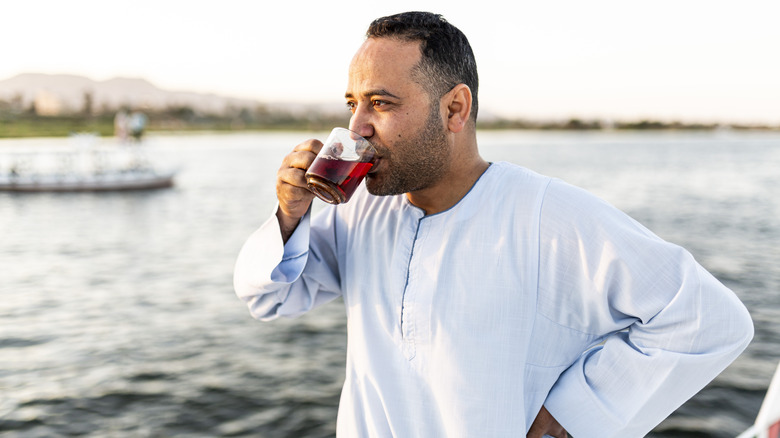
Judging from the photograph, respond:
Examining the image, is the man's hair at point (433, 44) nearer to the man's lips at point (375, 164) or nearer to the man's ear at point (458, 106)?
the man's ear at point (458, 106)

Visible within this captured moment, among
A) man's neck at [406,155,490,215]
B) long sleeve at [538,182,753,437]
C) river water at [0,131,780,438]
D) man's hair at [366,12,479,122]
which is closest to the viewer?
long sleeve at [538,182,753,437]

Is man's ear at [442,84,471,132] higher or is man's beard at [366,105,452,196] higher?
man's ear at [442,84,471,132]

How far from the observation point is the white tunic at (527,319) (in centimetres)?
122

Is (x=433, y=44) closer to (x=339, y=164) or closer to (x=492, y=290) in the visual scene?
(x=339, y=164)

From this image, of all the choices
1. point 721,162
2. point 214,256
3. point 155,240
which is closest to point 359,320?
point 214,256

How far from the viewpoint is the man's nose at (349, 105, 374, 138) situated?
1.34m

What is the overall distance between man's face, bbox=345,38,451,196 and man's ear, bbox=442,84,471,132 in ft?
0.12

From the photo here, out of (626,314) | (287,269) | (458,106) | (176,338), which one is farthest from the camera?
(176,338)

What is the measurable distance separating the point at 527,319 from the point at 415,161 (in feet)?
1.42

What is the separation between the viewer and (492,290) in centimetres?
131

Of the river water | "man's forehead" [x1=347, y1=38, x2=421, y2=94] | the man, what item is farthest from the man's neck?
the river water

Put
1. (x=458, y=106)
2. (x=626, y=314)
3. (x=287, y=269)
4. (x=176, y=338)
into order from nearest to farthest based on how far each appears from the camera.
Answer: (x=626, y=314) < (x=458, y=106) < (x=287, y=269) < (x=176, y=338)

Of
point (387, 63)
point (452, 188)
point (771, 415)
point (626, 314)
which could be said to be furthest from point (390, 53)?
point (771, 415)

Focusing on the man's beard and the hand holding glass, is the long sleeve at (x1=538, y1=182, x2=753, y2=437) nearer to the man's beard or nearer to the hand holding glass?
the man's beard
